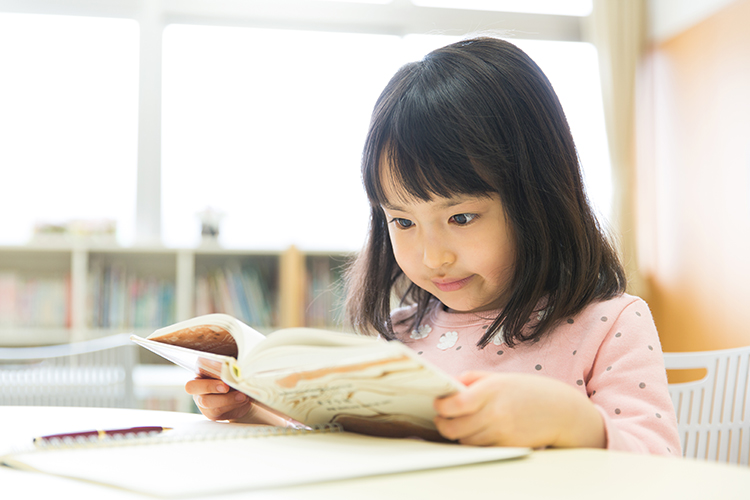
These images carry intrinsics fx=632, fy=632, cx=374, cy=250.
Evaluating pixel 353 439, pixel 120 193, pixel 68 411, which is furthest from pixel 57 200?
pixel 353 439

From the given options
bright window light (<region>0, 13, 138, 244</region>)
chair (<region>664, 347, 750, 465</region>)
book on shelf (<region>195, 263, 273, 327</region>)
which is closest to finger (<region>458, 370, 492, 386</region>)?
chair (<region>664, 347, 750, 465</region>)

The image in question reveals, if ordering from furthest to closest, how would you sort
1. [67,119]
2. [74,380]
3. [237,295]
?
1. [67,119]
2. [237,295]
3. [74,380]

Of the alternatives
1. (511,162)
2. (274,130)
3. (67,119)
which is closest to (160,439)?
(511,162)

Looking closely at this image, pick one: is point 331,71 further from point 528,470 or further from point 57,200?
point 528,470

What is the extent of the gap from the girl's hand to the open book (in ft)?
0.06

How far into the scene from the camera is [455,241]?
32.2 inches

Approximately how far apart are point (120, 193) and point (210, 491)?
2780 mm

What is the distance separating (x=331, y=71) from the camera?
309cm

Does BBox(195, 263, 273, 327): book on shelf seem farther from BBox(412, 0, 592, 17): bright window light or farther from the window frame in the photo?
BBox(412, 0, 592, 17): bright window light

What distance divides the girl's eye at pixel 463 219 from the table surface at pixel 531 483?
1.32 ft

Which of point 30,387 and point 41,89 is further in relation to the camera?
point 41,89

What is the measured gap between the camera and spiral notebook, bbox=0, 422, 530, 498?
36cm

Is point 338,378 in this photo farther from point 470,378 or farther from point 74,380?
point 74,380

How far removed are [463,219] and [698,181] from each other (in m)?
2.31
